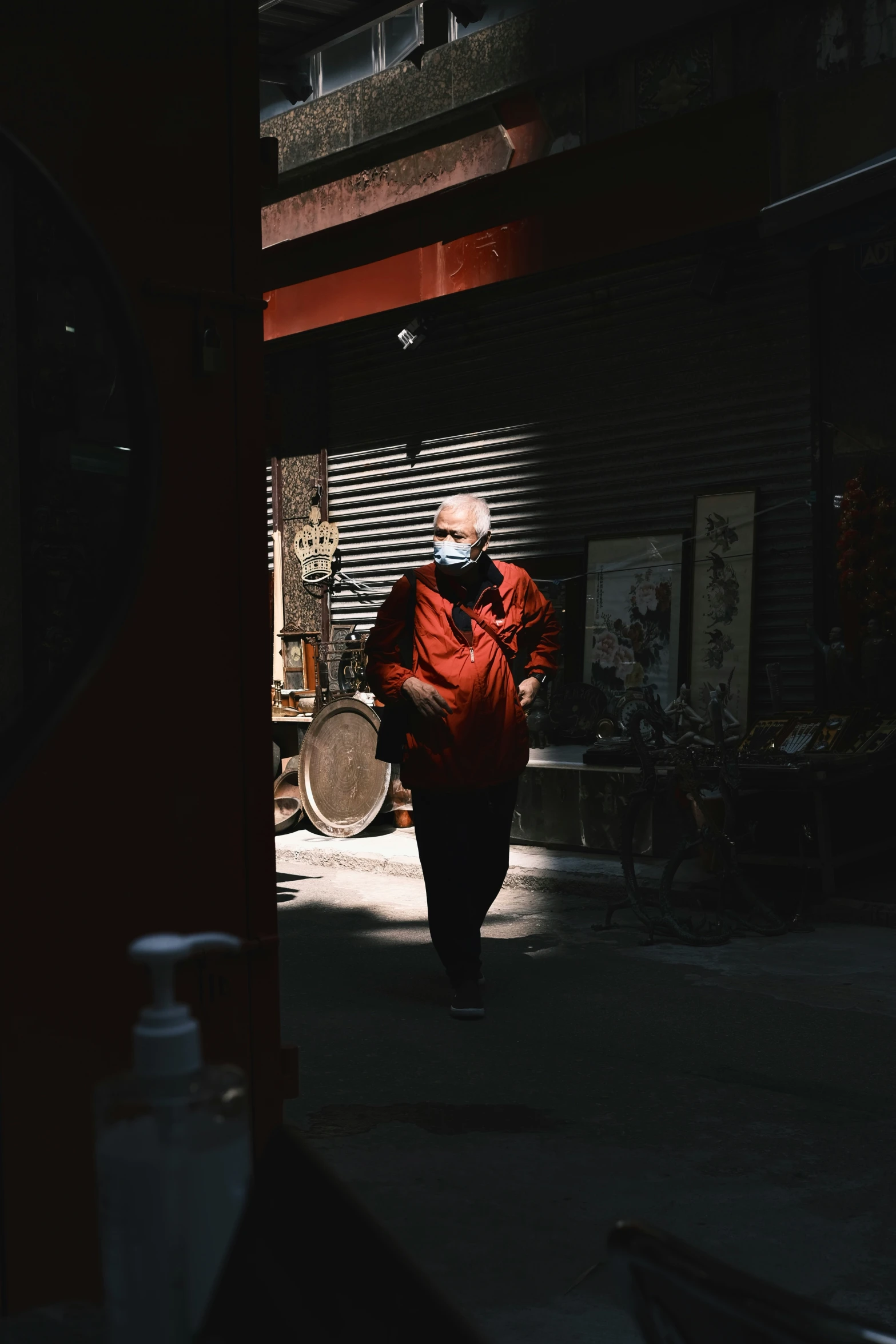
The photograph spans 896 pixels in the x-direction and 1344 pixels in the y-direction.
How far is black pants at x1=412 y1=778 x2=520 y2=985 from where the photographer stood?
233 inches

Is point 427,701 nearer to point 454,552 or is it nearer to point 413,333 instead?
point 454,552

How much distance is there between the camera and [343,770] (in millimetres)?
11641

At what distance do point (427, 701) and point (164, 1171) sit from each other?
188 inches

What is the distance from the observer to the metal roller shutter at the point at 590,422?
10.1m

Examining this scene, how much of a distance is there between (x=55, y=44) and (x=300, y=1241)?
2.40 metres

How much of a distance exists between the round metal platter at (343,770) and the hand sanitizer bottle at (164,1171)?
10.1m

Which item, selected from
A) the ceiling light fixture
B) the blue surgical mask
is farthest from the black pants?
the ceiling light fixture

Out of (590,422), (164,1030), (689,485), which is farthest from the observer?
(590,422)

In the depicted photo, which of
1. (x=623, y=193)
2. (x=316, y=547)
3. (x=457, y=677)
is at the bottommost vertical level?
(x=457, y=677)

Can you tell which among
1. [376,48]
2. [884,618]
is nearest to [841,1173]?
[884,618]

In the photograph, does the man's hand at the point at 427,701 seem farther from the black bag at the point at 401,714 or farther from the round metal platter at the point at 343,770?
the round metal platter at the point at 343,770

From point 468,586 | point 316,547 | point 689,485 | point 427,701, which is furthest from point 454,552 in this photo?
point 316,547

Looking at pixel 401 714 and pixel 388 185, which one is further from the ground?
pixel 388 185

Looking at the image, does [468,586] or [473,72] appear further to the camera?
[473,72]
